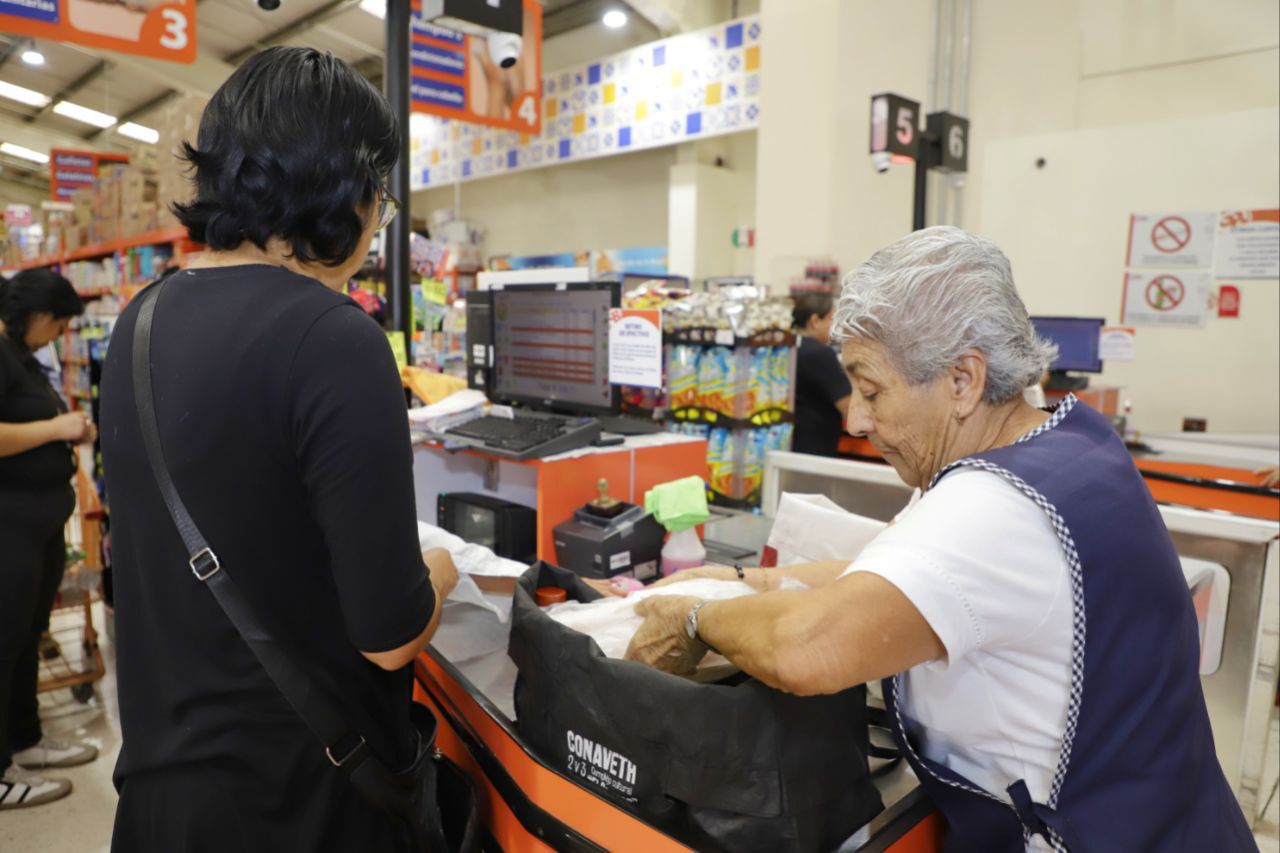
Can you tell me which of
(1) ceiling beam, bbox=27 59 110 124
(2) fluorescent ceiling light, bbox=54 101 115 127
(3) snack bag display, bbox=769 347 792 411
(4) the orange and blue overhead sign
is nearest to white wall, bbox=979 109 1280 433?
(4) the orange and blue overhead sign

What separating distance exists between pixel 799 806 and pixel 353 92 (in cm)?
102

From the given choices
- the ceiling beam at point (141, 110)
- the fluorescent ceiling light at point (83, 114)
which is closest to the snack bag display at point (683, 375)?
the ceiling beam at point (141, 110)

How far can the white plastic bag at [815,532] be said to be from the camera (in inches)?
66.6

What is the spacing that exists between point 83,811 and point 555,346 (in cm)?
218

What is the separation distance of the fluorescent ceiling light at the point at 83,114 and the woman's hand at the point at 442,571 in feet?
52.3

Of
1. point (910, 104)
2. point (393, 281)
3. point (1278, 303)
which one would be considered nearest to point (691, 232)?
point (910, 104)

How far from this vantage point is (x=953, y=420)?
108cm

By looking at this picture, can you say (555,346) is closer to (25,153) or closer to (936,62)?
(936,62)

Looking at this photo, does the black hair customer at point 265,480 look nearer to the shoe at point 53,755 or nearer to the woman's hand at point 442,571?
the woman's hand at point 442,571

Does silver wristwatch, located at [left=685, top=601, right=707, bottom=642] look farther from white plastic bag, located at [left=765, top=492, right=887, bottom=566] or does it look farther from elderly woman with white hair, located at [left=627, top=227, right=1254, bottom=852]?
white plastic bag, located at [left=765, top=492, right=887, bottom=566]

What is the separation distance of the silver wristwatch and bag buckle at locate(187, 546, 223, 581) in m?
0.58

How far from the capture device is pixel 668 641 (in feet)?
3.79

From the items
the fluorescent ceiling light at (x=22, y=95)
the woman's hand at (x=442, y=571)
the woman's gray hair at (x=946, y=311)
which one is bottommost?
the woman's hand at (x=442, y=571)

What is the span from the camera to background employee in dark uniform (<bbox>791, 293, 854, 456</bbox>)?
12.3 ft
